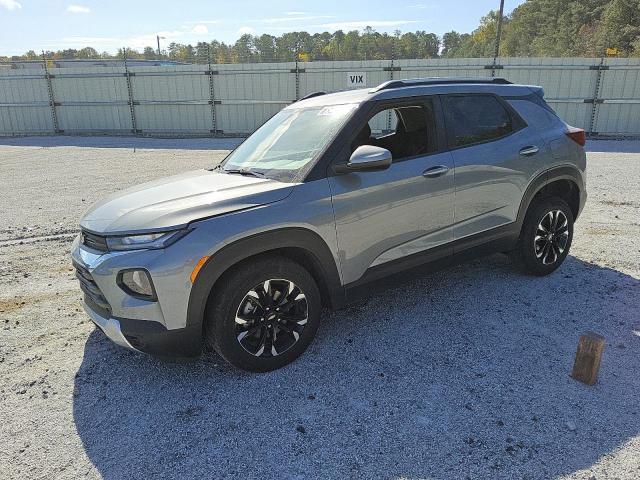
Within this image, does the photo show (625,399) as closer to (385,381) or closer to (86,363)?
(385,381)

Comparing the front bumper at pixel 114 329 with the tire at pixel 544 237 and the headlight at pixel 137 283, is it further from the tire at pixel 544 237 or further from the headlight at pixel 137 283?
the tire at pixel 544 237

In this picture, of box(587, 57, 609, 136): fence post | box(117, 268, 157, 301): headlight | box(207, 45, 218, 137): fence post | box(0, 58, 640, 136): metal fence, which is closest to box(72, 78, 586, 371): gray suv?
box(117, 268, 157, 301): headlight

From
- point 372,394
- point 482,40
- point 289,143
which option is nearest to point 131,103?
point 289,143

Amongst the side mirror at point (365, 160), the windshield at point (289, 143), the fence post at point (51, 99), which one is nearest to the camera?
the side mirror at point (365, 160)

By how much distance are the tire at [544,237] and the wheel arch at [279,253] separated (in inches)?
81.8

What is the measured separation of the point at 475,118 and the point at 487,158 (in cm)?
36

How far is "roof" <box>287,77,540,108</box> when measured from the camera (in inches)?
146

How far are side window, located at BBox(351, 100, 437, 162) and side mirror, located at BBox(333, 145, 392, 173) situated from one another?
0.19 meters

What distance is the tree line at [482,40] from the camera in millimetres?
19344

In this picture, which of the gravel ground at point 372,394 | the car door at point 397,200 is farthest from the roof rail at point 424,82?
the gravel ground at point 372,394

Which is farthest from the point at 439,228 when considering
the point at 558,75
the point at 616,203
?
the point at 558,75

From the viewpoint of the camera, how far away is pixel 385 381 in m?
3.14

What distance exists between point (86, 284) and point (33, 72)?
19.6 meters

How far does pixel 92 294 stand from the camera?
10.1ft
